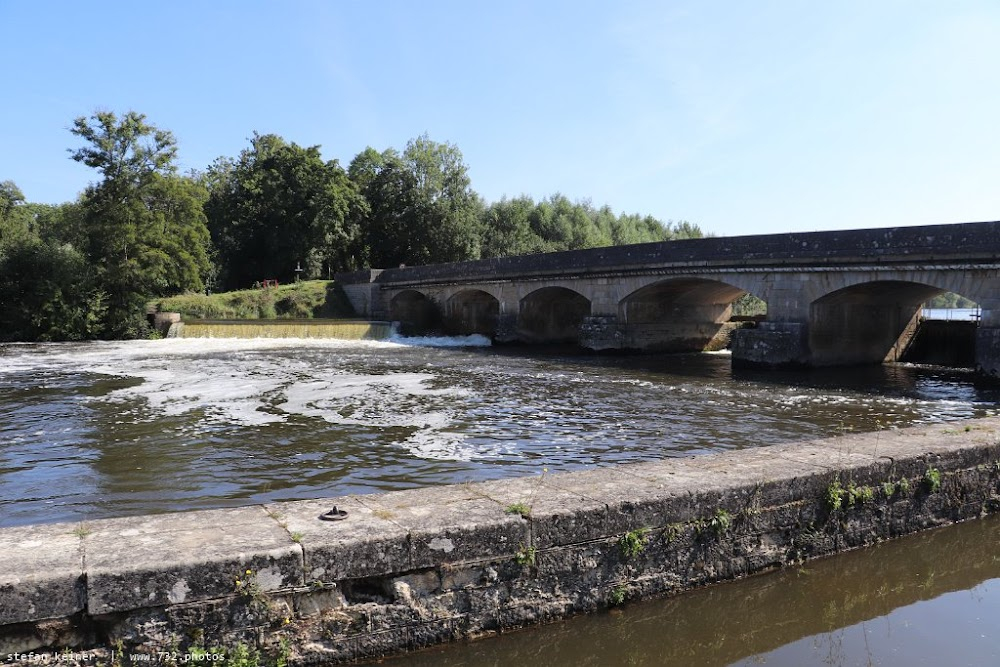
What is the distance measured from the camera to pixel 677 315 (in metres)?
28.6

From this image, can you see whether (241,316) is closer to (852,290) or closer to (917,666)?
(852,290)

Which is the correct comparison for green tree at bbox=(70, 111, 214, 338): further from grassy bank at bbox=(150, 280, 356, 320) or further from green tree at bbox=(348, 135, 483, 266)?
green tree at bbox=(348, 135, 483, 266)

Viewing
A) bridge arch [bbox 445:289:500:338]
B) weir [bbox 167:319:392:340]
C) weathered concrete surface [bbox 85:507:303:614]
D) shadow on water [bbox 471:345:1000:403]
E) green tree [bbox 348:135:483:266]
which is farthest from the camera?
green tree [bbox 348:135:483:266]

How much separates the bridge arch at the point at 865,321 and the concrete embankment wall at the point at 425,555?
52.3ft

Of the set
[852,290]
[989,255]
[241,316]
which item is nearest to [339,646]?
[989,255]

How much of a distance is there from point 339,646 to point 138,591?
903 mm

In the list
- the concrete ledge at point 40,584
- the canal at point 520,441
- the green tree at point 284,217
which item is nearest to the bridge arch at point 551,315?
the canal at point 520,441

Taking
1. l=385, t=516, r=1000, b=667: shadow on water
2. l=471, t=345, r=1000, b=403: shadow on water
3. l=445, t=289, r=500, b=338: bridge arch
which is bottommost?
l=471, t=345, r=1000, b=403: shadow on water

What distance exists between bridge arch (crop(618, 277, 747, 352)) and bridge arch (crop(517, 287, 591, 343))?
12.6 feet

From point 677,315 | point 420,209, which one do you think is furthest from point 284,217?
point 677,315

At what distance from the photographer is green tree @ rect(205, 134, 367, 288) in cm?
4731

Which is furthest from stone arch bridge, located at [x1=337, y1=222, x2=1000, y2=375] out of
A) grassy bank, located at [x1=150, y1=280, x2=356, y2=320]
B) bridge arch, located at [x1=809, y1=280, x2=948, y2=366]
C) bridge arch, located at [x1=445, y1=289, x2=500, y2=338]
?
grassy bank, located at [x1=150, y1=280, x2=356, y2=320]

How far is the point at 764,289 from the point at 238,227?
38317mm

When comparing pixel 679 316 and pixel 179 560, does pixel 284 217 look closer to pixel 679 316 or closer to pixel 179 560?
pixel 679 316
